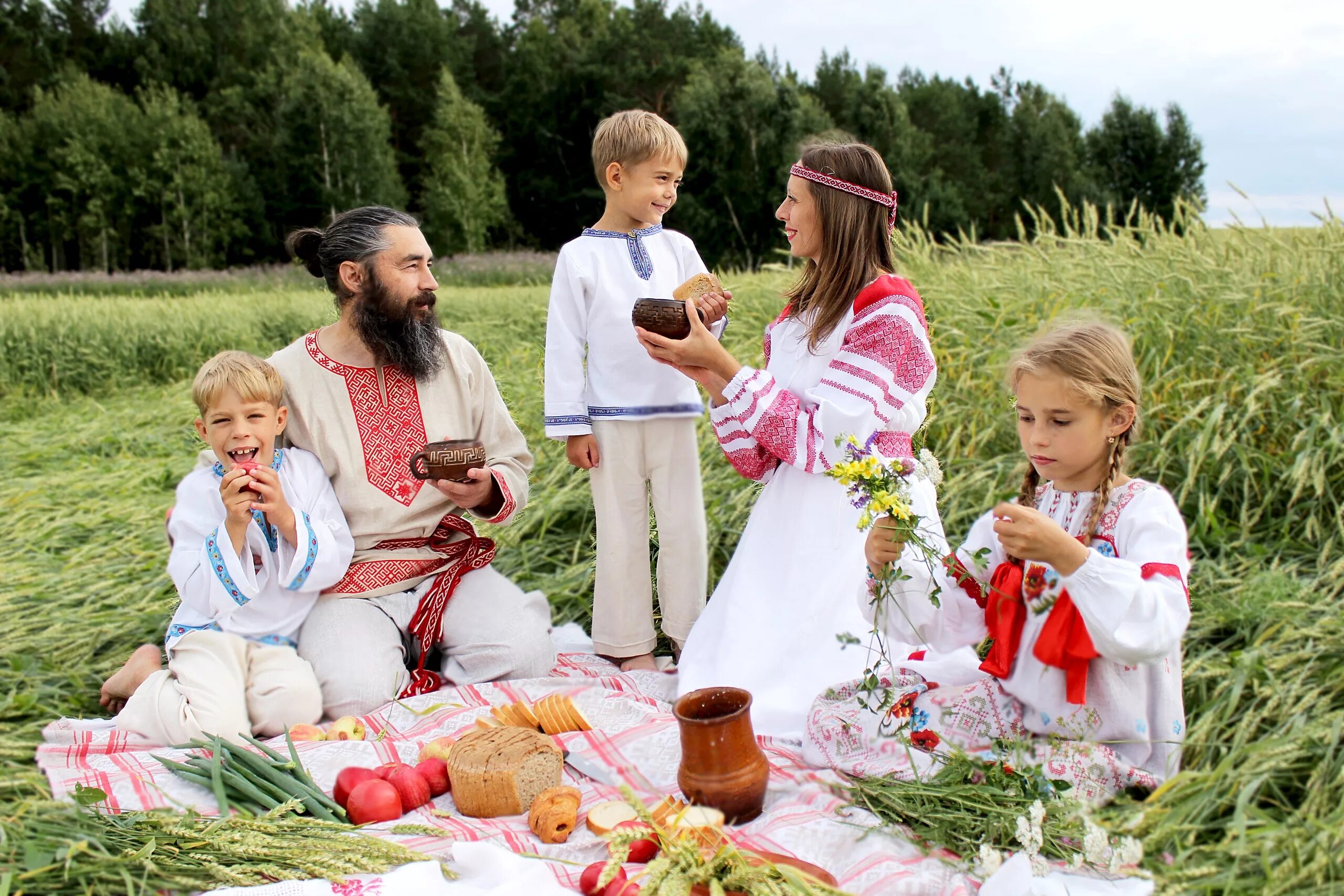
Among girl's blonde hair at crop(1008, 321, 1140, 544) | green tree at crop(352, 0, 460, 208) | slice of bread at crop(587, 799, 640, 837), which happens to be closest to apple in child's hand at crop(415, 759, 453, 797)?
slice of bread at crop(587, 799, 640, 837)

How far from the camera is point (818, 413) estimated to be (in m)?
3.16

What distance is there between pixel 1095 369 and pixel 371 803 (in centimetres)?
213

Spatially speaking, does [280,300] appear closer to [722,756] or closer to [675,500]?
[675,500]

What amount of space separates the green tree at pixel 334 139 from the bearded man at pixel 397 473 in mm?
31477

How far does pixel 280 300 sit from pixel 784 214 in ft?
38.6

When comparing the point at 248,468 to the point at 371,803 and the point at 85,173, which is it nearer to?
the point at 371,803

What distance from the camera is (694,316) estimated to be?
3.27 m

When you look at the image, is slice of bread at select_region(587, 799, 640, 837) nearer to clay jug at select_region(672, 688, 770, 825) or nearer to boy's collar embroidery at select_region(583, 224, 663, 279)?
clay jug at select_region(672, 688, 770, 825)

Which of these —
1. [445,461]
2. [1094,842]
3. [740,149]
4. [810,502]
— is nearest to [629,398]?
[445,461]

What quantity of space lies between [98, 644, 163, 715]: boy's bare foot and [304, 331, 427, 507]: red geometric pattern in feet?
3.38

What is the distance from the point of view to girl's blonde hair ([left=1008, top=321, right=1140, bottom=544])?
93.3 inches

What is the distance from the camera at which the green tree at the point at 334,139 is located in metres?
33.7

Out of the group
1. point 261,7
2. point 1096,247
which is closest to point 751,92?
point 1096,247

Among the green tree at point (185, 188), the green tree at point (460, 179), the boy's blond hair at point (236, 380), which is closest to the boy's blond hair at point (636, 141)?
the boy's blond hair at point (236, 380)
